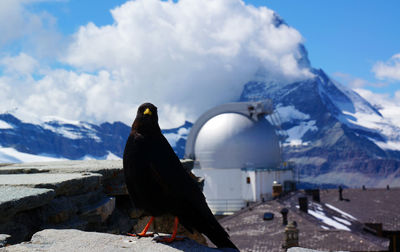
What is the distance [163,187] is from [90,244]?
64 cm

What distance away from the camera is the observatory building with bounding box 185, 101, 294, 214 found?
43938 millimetres

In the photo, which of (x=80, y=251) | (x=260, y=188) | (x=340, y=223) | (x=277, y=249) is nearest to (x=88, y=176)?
(x=80, y=251)

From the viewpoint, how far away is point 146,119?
3562mm

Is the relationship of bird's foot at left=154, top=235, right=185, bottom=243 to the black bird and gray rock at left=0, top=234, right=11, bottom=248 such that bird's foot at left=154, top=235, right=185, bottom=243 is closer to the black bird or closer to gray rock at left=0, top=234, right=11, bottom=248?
the black bird

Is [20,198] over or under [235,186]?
under

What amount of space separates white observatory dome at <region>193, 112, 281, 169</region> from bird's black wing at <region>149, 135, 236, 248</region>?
41539mm

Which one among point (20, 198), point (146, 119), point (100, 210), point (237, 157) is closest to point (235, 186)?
point (237, 157)

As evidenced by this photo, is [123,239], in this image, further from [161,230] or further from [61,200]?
[161,230]

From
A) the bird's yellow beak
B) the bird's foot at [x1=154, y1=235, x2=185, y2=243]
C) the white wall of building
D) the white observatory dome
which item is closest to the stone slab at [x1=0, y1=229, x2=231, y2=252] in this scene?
the bird's foot at [x1=154, y1=235, x2=185, y2=243]

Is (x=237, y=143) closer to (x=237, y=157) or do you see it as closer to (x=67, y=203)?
(x=237, y=157)

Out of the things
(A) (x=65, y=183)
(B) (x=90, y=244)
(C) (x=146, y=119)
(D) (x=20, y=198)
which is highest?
(C) (x=146, y=119)

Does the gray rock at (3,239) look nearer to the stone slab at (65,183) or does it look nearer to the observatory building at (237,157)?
the stone slab at (65,183)

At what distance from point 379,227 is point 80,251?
25.7 metres

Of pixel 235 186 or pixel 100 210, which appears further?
pixel 235 186
